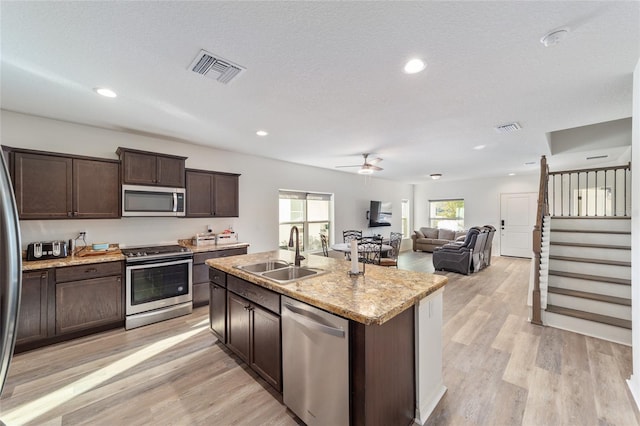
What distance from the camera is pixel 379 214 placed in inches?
330

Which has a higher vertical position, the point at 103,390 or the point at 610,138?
the point at 610,138

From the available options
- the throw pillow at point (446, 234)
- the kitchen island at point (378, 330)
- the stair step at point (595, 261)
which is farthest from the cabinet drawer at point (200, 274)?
the throw pillow at point (446, 234)

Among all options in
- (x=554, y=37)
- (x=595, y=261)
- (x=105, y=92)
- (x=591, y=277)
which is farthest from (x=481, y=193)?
(x=105, y=92)


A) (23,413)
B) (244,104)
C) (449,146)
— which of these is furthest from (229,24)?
(449,146)

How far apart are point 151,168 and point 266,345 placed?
2.92m

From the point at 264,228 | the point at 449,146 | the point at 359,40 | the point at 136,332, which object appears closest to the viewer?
the point at 359,40

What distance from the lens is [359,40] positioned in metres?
1.77

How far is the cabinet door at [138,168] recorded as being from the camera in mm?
3443

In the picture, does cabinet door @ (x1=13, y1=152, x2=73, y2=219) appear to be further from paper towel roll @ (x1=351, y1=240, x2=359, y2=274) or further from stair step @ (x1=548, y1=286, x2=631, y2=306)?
stair step @ (x1=548, y1=286, x2=631, y2=306)

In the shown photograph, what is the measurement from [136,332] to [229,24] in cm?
343

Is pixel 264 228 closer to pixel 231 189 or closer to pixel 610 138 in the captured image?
pixel 231 189

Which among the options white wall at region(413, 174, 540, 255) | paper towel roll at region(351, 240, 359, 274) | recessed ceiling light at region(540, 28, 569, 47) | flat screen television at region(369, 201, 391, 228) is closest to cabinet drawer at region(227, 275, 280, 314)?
paper towel roll at region(351, 240, 359, 274)

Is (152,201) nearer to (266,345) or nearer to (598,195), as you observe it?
(266,345)

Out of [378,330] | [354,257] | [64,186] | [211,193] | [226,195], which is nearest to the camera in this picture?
[378,330]
